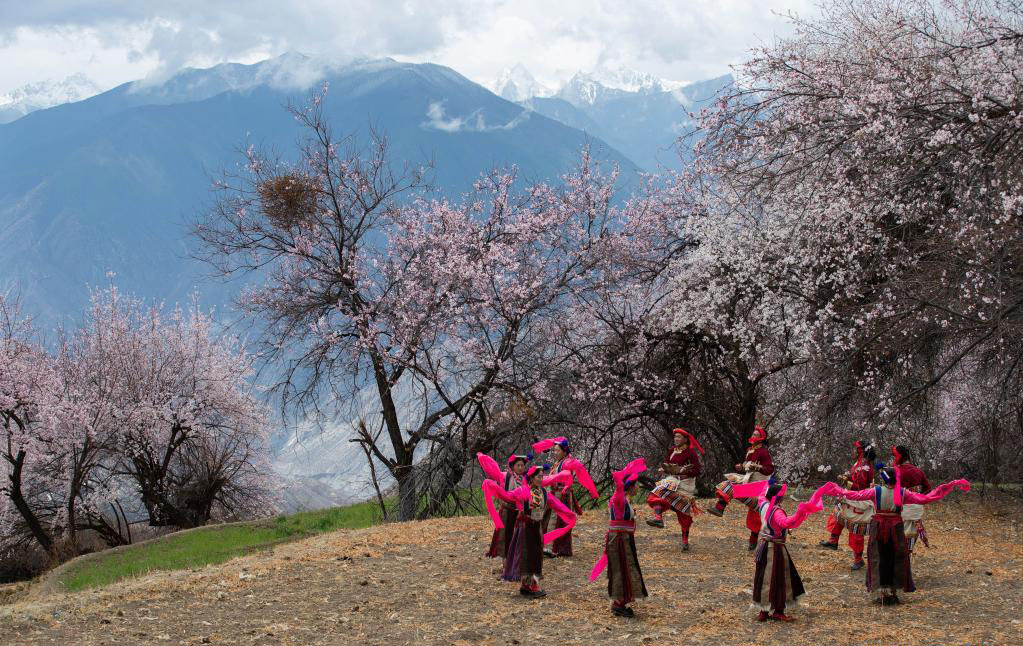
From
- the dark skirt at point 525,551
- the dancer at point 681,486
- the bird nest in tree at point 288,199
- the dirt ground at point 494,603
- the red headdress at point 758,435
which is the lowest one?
the dirt ground at point 494,603

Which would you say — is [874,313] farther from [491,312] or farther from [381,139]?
[381,139]

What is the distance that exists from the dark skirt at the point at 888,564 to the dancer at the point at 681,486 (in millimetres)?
3042

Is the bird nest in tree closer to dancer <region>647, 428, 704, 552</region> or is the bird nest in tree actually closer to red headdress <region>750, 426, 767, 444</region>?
dancer <region>647, 428, 704, 552</region>

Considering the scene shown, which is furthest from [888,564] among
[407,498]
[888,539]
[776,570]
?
[407,498]

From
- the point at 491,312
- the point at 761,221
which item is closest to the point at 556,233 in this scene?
the point at 491,312

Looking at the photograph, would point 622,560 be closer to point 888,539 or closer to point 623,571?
point 623,571

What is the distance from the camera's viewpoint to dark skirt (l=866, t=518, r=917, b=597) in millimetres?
9156

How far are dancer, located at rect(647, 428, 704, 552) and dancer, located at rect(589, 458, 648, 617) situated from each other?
2663 mm

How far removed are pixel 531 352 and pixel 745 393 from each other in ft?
13.9

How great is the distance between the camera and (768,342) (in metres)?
17.0

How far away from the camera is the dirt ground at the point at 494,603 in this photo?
837cm

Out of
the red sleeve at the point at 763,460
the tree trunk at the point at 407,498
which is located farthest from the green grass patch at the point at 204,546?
the red sleeve at the point at 763,460

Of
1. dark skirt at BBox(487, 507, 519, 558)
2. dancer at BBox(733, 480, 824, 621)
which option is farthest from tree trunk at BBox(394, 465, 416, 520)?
dancer at BBox(733, 480, 824, 621)

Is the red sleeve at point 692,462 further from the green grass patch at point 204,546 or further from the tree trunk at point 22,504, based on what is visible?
the tree trunk at point 22,504
